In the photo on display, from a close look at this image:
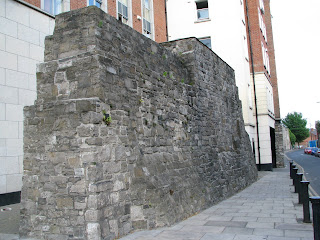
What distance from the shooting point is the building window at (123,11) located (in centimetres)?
1584

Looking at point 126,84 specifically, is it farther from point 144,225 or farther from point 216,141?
point 216,141

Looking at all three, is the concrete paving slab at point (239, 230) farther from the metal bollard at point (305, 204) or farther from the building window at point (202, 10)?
the building window at point (202, 10)

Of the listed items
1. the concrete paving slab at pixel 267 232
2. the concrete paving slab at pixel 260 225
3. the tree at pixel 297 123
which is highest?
the tree at pixel 297 123

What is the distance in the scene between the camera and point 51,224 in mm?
5133

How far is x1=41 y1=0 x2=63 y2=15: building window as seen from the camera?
11.0 m

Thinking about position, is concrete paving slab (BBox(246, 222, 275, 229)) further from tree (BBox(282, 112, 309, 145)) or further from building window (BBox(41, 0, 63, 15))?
tree (BBox(282, 112, 309, 145))

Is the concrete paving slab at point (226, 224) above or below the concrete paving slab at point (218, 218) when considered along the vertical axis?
above

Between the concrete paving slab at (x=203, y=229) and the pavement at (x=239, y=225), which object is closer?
the pavement at (x=239, y=225)

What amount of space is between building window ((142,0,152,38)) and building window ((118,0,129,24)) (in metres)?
1.76

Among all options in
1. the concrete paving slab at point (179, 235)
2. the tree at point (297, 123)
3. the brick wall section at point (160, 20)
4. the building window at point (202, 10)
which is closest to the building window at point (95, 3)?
the brick wall section at point (160, 20)

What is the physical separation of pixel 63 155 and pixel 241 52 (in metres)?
17.6

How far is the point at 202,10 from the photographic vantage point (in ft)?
71.7

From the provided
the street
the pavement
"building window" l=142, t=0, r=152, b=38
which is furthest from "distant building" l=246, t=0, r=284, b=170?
the pavement

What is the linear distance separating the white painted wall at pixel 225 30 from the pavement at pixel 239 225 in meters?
12.8
